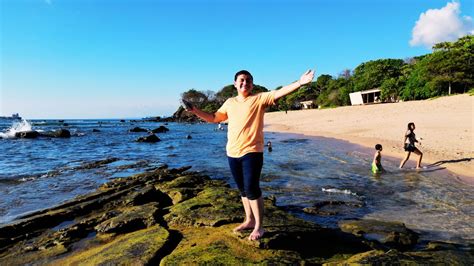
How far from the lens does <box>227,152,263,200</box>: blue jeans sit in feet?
13.6

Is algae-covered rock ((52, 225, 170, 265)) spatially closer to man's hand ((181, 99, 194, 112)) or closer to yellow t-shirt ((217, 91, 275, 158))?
yellow t-shirt ((217, 91, 275, 158))

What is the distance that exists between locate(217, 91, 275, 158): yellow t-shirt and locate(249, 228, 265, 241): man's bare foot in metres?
1.01

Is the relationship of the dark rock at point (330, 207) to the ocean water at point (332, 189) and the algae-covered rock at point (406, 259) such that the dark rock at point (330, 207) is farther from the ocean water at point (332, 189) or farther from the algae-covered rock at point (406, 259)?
the algae-covered rock at point (406, 259)

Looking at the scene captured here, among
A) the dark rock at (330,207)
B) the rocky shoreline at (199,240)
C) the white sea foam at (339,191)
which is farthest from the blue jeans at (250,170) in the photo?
the white sea foam at (339,191)

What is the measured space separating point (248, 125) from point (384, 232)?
11.7 ft

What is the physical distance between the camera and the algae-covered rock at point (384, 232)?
18.0ft

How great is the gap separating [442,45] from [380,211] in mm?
60261

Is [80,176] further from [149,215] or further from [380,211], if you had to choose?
[380,211]

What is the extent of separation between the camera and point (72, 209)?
764 cm

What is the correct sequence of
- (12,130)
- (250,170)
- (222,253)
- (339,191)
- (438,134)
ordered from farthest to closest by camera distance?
(12,130) < (438,134) < (339,191) < (250,170) < (222,253)

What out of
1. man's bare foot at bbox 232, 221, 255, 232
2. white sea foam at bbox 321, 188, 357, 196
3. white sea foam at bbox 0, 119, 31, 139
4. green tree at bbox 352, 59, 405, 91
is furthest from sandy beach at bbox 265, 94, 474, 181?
white sea foam at bbox 0, 119, 31, 139

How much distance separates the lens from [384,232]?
588cm

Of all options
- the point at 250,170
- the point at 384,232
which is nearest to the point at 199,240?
the point at 250,170

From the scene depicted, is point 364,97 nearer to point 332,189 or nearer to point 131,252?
point 332,189
